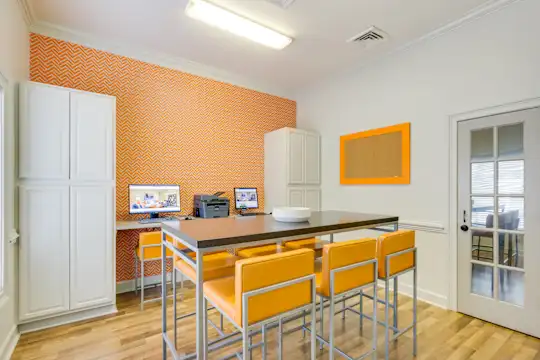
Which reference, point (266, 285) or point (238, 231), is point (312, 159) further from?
point (266, 285)

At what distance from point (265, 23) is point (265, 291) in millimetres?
2716

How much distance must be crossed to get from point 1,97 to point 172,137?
180 centimetres

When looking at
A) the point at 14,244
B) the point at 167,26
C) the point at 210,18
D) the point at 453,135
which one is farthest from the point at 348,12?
the point at 14,244

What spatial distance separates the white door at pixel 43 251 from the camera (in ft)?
7.91

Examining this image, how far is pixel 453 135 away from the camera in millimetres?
2926

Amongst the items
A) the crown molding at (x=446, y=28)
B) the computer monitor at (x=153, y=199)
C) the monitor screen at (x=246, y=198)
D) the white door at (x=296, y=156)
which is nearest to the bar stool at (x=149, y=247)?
the computer monitor at (x=153, y=199)

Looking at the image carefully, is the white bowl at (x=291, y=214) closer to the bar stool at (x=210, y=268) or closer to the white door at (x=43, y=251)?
the bar stool at (x=210, y=268)

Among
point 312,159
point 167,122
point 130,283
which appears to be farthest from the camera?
point 312,159

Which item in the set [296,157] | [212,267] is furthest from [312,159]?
[212,267]

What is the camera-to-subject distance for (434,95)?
3088mm

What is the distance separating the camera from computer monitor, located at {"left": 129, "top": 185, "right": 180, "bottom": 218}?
334 centimetres

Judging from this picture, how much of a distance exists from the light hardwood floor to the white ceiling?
3062 mm

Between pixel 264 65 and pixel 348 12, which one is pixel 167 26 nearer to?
pixel 264 65

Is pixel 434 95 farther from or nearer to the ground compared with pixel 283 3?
nearer to the ground
